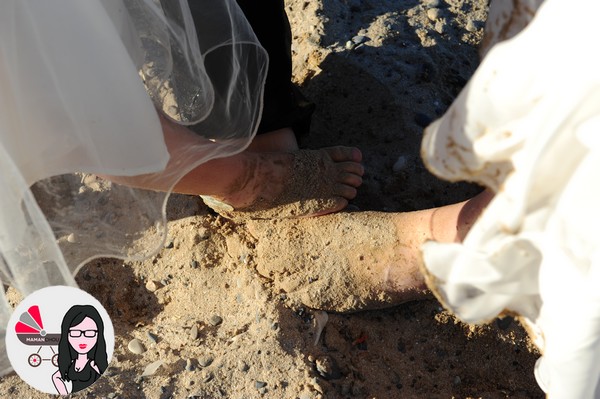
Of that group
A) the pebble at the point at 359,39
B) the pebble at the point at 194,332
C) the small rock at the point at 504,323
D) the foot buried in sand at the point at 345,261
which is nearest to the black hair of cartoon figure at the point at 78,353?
the pebble at the point at 194,332

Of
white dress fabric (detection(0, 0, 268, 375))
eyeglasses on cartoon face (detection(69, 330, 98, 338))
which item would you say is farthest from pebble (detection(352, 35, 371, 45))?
eyeglasses on cartoon face (detection(69, 330, 98, 338))

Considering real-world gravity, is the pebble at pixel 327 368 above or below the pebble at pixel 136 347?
below

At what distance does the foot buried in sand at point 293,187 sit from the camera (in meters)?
1.60

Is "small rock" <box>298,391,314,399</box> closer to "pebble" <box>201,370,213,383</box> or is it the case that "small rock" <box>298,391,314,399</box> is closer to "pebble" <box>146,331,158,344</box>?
"pebble" <box>201,370,213,383</box>

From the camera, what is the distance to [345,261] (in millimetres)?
1634

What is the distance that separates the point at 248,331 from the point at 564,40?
1067 mm

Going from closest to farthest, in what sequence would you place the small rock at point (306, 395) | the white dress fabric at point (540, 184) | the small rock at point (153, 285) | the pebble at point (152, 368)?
the white dress fabric at point (540, 184) → the small rock at point (306, 395) → the pebble at point (152, 368) → the small rock at point (153, 285)

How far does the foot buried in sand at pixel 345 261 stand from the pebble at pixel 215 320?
6.2 inches

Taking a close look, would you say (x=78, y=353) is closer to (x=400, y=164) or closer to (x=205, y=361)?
(x=205, y=361)

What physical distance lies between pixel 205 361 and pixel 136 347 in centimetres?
20

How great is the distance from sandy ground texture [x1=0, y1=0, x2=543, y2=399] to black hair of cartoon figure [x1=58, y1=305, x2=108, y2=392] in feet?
0.11

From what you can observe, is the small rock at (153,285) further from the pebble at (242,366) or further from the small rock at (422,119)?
the small rock at (422,119)

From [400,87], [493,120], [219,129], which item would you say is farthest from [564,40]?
[400,87]

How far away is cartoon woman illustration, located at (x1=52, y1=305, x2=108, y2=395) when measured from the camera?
1417 millimetres
